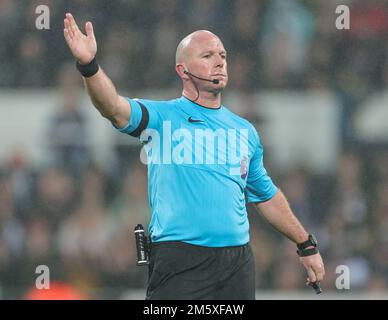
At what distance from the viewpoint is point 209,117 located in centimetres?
608

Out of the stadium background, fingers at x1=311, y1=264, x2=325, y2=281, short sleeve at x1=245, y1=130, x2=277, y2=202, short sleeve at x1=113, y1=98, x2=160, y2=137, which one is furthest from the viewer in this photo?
the stadium background

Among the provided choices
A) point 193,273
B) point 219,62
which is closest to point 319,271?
point 193,273

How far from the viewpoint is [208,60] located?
20.1 ft

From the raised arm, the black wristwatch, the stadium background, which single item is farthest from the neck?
the stadium background

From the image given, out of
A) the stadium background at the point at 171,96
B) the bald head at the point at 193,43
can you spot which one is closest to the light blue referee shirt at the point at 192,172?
the bald head at the point at 193,43

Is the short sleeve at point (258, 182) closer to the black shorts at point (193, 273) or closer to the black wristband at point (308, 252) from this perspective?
the black wristband at point (308, 252)

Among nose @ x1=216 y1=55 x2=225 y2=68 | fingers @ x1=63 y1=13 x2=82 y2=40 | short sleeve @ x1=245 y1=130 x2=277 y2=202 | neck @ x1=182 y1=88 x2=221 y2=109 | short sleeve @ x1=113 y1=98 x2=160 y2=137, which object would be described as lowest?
short sleeve @ x1=245 y1=130 x2=277 y2=202

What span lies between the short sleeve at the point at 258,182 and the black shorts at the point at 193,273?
528 millimetres

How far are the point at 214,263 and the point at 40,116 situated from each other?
5.86 m

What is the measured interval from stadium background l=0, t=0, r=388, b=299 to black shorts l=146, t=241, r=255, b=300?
11.3 ft

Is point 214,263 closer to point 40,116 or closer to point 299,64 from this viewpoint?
point 40,116

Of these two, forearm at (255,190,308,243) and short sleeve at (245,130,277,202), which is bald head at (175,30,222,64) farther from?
forearm at (255,190,308,243)

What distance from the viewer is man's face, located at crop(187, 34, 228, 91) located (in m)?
6.09
